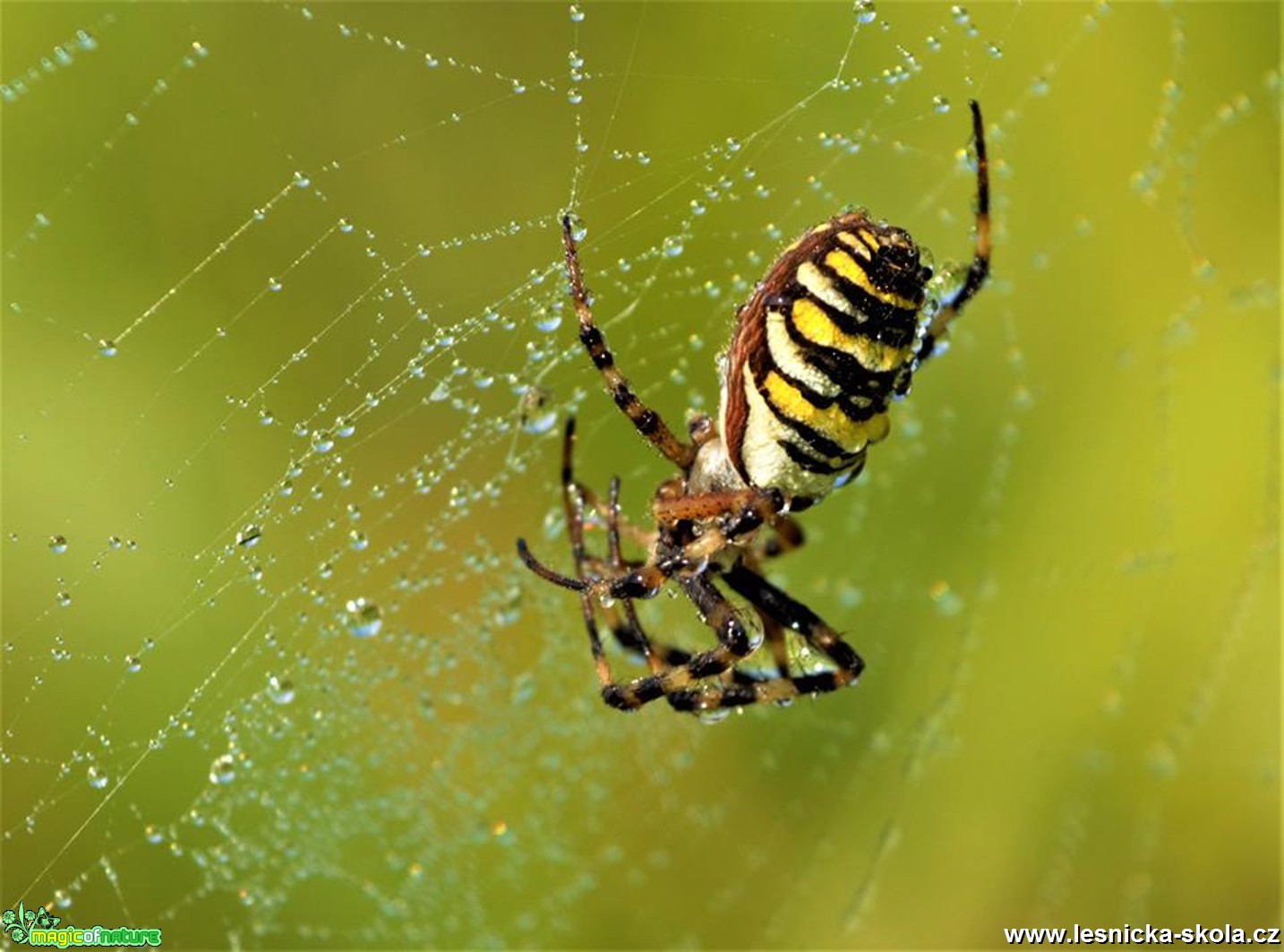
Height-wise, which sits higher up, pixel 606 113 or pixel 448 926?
pixel 606 113

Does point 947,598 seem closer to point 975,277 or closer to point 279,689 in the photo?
point 975,277

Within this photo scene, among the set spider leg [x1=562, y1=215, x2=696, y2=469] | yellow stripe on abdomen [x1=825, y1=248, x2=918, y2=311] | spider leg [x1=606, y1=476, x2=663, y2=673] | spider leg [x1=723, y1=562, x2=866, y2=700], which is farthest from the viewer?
spider leg [x1=723, y1=562, x2=866, y2=700]

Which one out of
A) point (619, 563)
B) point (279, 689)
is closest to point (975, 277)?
point (619, 563)

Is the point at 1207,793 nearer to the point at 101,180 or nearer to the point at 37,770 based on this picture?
the point at 37,770

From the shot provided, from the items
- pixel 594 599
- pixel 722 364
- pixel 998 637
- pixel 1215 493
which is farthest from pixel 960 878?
pixel 722 364

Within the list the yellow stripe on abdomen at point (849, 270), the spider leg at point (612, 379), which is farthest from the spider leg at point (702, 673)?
the yellow stripe on abdomen at point (849, 270)

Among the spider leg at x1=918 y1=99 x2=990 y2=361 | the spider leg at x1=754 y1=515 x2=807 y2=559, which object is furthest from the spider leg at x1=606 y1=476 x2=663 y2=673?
the spider leg at x1=918 y1=99 x2=990 y2=361

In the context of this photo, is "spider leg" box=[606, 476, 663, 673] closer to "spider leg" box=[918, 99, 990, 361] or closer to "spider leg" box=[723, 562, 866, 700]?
"spider leg" box=[723, 562, 866, 700]
